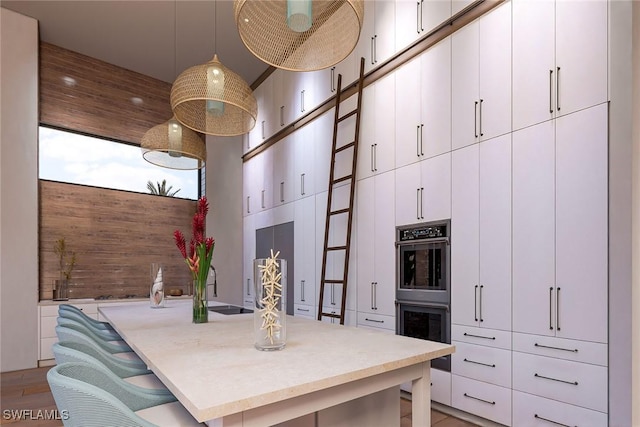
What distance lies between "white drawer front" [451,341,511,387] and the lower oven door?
0.09 m

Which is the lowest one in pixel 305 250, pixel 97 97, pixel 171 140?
pixel 305 250

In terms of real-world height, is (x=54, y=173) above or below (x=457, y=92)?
below

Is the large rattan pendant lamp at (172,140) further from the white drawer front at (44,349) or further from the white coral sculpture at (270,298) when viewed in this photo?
the white drawer front at (44,349)

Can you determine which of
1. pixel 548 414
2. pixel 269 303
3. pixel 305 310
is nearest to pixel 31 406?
pixel 305 310

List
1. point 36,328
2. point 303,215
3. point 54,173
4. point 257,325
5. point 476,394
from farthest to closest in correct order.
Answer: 1. point 54,173
2. point 303,215
3. point 36,328
4. point 476,394
5. point 257,325

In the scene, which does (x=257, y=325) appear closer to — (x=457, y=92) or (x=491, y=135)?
(x=491, y=135)

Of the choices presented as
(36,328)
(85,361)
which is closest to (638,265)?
(85,361)

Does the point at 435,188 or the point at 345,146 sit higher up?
the point at 345,146

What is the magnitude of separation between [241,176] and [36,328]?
3422mm

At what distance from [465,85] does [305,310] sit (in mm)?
2957

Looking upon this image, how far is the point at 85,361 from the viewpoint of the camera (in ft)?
4.20

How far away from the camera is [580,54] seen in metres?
2.19

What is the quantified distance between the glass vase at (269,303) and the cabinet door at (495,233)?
5.55ft

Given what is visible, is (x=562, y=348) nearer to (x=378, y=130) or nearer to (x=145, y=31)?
(x=378, y=130)
